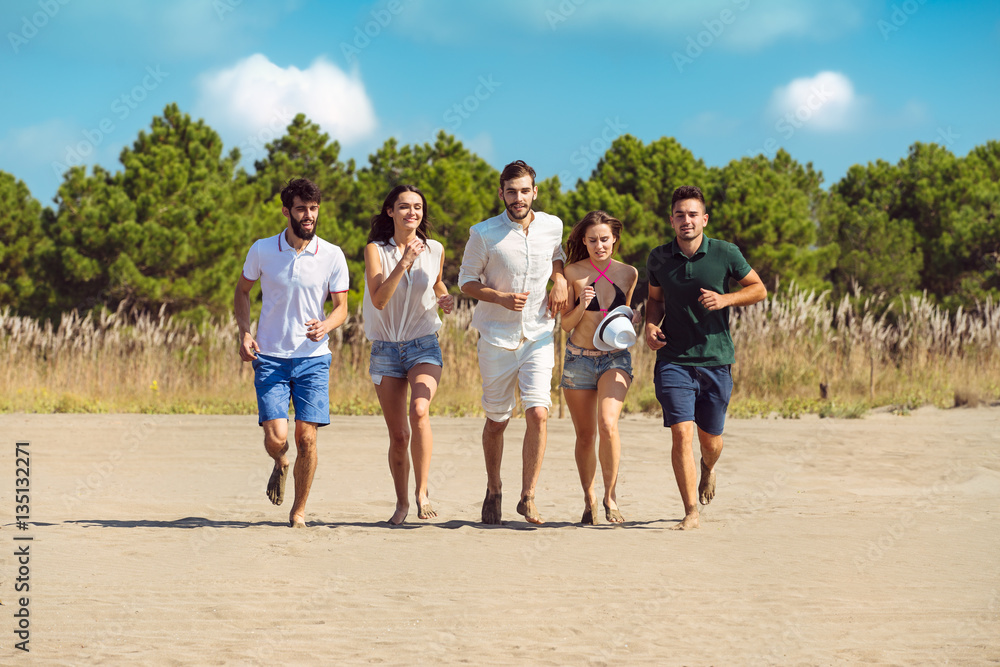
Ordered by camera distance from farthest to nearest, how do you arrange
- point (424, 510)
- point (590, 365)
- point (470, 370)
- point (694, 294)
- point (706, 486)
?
point (470, 370)
point (706, 486)
point (424, 510)
point (590, 365)
point (694, 294)

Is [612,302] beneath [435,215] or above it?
beneath

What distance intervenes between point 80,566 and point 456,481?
3.97 metres

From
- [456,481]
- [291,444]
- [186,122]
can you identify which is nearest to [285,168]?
[186,122]

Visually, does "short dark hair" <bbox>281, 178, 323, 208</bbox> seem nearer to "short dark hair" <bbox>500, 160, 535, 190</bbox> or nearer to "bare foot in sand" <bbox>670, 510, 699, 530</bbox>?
"short dark hair" <bbox>500, 160, 535, 190</bbox>

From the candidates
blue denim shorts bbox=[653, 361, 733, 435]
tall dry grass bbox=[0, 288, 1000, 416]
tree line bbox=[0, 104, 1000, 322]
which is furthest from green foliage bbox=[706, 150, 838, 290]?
blue denim shorts bbox=[653, 361, 733, 435]

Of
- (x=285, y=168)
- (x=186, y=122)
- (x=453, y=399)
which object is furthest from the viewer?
(x=285, y=168)

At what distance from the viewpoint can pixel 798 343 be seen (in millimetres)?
15945

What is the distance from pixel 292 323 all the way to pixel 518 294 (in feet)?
4.54

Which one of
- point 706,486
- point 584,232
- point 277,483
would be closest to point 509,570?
point 277,483

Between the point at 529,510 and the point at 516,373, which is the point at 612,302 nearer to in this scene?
the point at 516,373

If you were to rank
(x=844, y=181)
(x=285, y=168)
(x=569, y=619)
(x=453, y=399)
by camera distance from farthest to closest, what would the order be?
(x=844, y=181)
(x=285, y=168)
(x=453, y=399)
(x=569, y=619)

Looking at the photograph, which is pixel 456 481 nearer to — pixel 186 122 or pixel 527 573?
pixel 527 573

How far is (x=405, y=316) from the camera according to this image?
6660 millimetres

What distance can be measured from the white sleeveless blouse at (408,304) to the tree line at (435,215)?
12.3 m
